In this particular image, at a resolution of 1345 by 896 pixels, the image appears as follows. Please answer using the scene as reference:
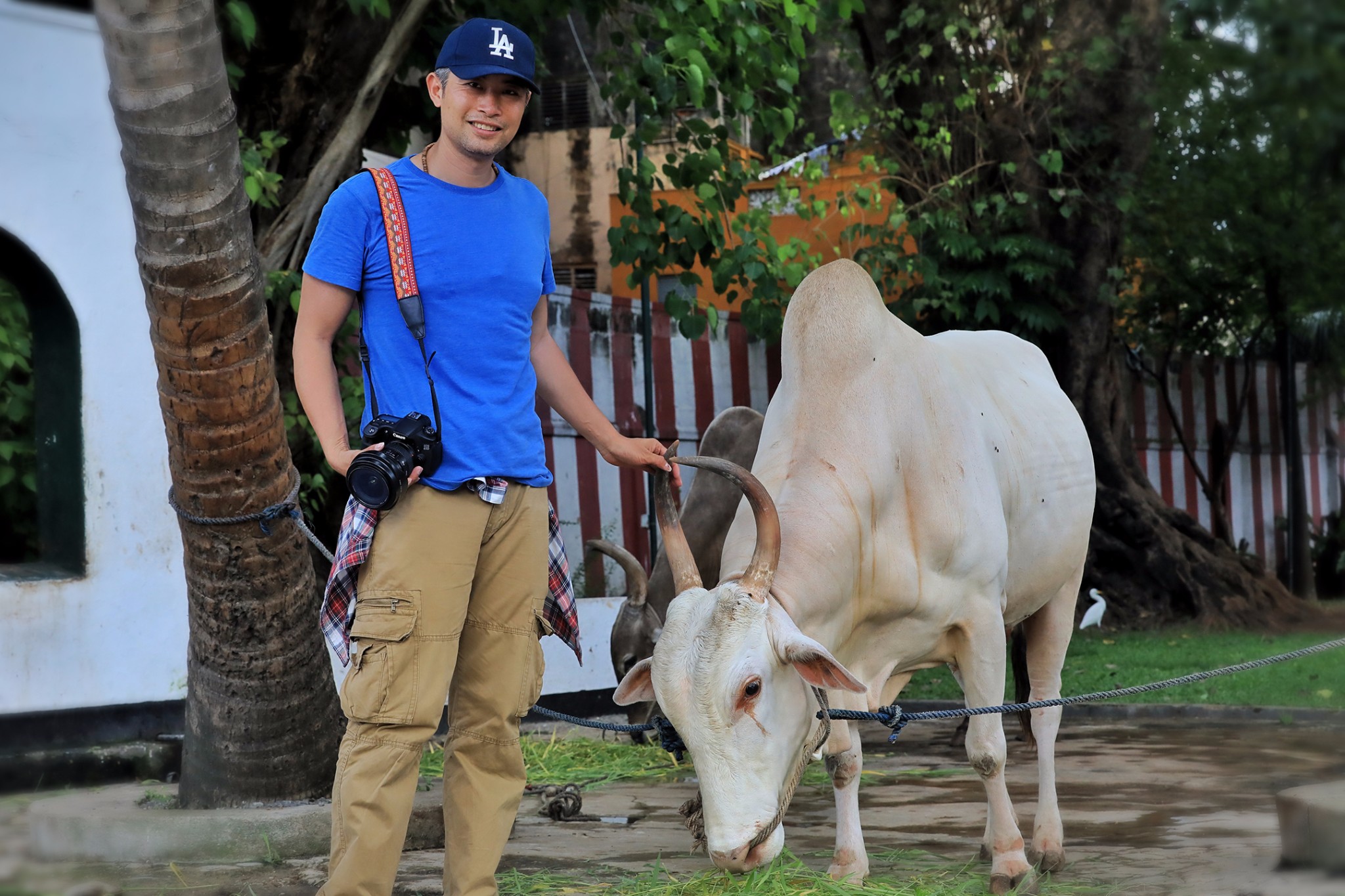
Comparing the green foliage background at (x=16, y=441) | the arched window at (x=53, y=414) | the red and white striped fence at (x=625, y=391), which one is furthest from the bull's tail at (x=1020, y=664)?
the green foliage background at (x=16, y=441)

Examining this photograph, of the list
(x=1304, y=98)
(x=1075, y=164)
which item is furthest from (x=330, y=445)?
(x=1075, y=164)

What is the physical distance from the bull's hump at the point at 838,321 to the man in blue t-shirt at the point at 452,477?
56.7 inches

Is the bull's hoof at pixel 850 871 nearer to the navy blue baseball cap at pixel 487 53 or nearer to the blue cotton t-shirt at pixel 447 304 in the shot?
the blue cotton t-shirt at pixel 447 304

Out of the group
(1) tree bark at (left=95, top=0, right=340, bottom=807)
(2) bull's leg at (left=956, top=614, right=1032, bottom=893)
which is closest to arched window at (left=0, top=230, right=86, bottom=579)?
(1) tree bark at (left=95, top=0, right=340, bottom=807)

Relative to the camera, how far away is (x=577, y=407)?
3594 mm

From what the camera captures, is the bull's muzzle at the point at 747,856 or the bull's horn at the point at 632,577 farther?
the bull's horn at the point at 632,577

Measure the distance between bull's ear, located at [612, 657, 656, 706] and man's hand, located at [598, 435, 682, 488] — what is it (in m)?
0.52

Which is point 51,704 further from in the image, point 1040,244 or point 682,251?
point 1040,244

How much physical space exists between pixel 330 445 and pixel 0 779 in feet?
5.99

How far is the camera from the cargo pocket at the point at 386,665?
3.01 meters

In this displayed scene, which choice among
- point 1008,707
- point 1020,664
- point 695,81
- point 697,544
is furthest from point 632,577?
point 1008,707

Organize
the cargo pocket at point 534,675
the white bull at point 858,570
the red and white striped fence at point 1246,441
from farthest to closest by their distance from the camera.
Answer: the red and white striped fence at point 1246,441, the white bull at point 858,570, the cargo pocket at point 534,675

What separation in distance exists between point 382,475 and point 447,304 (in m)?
0.44

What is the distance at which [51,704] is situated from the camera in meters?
5.49
